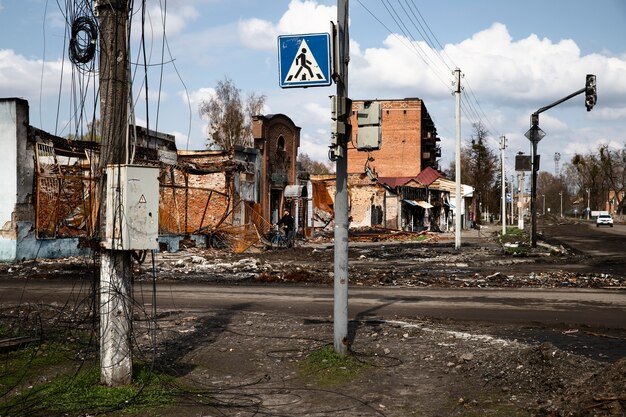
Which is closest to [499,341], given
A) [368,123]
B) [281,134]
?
[368,123]

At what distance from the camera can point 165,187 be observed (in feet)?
101

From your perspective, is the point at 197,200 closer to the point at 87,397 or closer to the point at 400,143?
the point at 87,397

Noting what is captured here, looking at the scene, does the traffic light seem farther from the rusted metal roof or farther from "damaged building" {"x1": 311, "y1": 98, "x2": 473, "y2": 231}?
the rusted metal roof

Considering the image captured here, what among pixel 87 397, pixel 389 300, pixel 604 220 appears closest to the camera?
pixel 87 397

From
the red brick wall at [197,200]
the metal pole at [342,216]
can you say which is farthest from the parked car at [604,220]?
the metal pole at [342,216]

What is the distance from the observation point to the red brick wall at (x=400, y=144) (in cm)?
8269

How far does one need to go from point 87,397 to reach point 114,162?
2.38 metres

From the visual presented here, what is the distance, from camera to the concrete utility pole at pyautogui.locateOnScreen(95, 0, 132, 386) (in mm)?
6586

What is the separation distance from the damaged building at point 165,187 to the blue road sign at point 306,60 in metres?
2.19

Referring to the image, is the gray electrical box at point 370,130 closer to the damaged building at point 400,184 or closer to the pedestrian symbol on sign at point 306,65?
the pedestrian symbol on sign at point 306,65

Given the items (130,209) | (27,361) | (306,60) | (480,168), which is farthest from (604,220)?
(130,209)

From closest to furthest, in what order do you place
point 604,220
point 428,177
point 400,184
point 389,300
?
point 389,300 → point 400,184 → point 428,177 → point 604,220

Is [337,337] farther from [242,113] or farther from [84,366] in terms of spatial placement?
[242,113]

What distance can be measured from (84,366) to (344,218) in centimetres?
360
